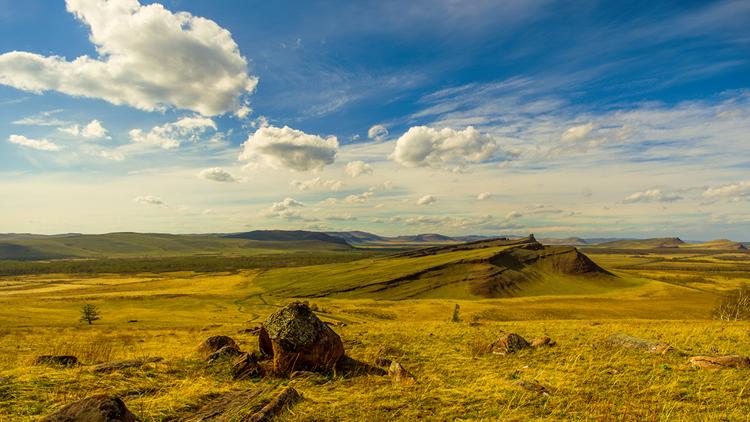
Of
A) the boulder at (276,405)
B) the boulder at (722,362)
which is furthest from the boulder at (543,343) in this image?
the boulder at (276,405)

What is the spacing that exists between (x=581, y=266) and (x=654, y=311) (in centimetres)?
7783

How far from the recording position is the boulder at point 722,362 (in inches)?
619

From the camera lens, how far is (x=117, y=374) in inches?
576

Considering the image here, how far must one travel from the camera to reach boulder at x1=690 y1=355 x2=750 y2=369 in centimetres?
1571

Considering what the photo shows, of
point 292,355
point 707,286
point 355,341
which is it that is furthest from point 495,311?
point 707,286

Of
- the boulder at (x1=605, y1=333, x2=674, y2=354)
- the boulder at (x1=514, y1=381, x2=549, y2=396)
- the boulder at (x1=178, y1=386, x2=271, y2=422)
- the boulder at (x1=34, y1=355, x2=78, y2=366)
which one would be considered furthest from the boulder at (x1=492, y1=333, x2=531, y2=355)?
the boulder at (x1=34, y1=355, x2=78, y2=366)

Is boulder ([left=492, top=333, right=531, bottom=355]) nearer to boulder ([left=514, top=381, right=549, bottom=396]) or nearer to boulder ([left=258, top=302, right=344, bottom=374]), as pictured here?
boulder ([left=514, top=381, right=549, bottom=396])

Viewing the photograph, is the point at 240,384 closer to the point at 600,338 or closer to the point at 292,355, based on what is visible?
the point at 292,355

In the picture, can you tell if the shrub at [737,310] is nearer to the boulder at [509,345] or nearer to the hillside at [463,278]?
the hillside at [463,278]

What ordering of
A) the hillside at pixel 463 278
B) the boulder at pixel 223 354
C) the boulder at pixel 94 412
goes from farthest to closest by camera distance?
the hillside at pixel 463 278 < the boulder at pixel 223 354 < the boulder at pixel 94 412

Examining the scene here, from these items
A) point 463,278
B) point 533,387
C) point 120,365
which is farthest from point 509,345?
point 463,278

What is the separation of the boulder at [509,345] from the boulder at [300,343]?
9.37 metres

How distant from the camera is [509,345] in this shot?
848 inches

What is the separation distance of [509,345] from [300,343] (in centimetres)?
1235
